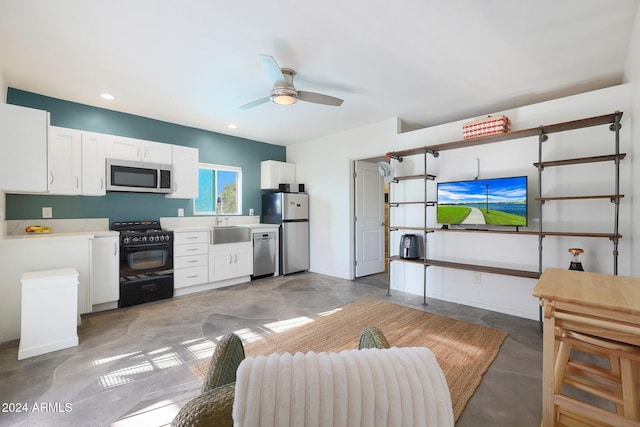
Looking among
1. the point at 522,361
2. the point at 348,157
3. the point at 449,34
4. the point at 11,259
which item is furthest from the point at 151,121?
the point at 522,361

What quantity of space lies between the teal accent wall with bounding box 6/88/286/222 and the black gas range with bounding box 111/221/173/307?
0.30 metres

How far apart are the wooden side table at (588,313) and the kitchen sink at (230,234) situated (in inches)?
155

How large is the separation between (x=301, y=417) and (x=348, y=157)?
180 inches

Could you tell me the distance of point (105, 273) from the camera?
335cm

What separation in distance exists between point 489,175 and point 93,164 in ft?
→ 16.2

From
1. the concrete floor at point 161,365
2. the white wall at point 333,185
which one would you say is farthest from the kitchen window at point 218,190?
the concrete floor at point 161,365

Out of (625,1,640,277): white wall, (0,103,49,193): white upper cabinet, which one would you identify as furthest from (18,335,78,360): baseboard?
(625,1,640,277): white wall

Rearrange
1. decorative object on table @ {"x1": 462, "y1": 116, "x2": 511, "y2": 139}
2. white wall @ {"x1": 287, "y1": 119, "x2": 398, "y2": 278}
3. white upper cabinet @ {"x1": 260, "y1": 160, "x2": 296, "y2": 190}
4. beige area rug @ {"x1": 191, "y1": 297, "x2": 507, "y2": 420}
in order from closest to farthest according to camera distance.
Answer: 1. beige area rug @ {"x1": 191, "y1": 297, "x2": 507, "y2": 420}
2. decorative object on table @ {"x1": 462, "y1": 116, "x2": 511, "y2": 139}
3. white wall @ {"x1": 287, "y1": 119, "x2": 398, "y2": 278}
4. white upper cabinet @ {"x1": 260, "y1": 160, "x2": 296, "y2": 190}

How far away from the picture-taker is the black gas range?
350 centimetres

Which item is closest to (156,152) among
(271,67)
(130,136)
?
(130,136)

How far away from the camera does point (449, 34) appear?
2.24 meters

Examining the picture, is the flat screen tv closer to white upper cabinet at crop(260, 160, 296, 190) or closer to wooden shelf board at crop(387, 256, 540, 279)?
wooden shelf board at crop(387, 256, 540, 279)

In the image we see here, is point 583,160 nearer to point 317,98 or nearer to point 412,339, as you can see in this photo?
point 412,339

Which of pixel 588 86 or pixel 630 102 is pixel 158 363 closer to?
pixel 630 102
